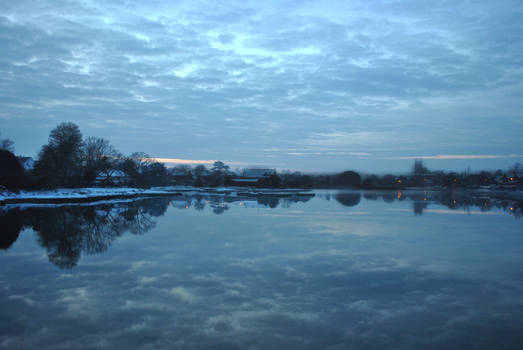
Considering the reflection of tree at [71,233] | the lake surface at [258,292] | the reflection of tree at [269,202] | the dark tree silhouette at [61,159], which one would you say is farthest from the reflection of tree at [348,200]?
the dark tree silhouette at [61,159]

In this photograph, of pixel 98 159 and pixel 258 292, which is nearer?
pixel 258 292

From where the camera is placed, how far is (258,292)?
7047mm

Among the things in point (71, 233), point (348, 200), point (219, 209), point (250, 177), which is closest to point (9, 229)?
point (71, 233)

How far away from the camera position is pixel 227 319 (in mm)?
5723

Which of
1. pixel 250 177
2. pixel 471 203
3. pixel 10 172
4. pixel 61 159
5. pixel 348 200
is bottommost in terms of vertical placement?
pixel 348 200

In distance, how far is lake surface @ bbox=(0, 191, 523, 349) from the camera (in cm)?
512

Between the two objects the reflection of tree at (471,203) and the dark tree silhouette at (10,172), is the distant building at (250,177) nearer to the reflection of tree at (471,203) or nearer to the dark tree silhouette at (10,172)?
the reflection of tree at (471,203)

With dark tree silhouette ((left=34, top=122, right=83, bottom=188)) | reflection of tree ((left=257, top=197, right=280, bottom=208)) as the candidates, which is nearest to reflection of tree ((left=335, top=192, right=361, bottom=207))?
reflection of tree ((left=257, top=197, right=280, bottom=208))

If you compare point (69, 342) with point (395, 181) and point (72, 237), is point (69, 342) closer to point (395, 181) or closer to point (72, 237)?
point (72, 237)

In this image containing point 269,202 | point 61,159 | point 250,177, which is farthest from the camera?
point 250,177

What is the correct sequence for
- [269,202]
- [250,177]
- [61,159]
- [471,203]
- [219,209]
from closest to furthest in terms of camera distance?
[219,209], [269,202], [471,203], [61,159], [250,177]

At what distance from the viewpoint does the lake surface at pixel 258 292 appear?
5121mm

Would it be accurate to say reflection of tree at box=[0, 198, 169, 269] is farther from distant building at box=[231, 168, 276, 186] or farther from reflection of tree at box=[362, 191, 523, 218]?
distant building at box=[231, 168, 276, 186]

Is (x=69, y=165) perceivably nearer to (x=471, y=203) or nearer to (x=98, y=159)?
(x=98, y=159)
